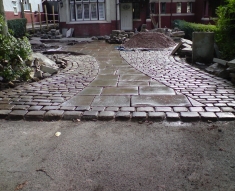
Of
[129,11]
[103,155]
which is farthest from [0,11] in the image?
[129,11]

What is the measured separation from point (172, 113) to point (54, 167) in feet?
6.65

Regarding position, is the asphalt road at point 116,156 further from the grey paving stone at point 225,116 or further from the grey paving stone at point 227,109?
the grey paving stone at point 227,109

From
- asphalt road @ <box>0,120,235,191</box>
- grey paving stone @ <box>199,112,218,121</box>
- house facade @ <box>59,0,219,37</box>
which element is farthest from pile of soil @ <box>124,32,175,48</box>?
asphalt road @ <box>0,120,235,191</box>

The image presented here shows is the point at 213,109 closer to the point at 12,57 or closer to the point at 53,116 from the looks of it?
the point at 53,116

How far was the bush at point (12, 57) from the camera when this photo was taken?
5.66 metres

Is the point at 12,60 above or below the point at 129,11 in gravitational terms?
below

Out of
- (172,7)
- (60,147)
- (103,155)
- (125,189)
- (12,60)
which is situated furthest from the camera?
(172,7)

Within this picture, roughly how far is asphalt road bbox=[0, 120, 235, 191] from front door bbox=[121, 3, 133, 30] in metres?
19.0

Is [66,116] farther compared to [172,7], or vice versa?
[172,7]

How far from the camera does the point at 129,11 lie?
2127 centimetres

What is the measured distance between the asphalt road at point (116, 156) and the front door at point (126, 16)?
62.2 feet

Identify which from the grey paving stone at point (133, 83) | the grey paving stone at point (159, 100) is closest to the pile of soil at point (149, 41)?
the grey paving stone at point (133, 83)

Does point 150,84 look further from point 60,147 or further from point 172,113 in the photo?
point 60,147

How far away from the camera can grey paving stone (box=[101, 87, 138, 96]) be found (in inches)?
199
